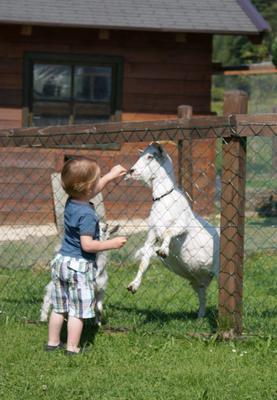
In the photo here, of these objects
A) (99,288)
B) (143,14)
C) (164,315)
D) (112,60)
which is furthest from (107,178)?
(143,14)

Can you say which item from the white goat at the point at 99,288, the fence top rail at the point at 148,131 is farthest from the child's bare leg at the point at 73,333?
the fence top rail at the point at 148,131

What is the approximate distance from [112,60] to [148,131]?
7.78m

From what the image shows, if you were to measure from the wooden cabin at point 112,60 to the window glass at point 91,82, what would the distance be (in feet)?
0.05

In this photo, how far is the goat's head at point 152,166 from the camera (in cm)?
664

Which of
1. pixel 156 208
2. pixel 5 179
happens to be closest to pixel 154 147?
pixel 156 208

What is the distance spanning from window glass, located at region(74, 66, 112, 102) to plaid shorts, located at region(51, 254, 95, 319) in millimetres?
8199

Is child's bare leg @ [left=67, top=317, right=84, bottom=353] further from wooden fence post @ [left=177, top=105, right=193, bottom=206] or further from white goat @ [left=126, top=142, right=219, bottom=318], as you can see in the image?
wooden fence post @ [left=177, top=105, right=193, bottom=206]

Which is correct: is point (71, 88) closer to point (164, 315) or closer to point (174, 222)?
point (164, 315)

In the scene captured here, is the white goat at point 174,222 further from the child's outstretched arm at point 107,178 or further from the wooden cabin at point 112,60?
the wooden cabin at point 112,60

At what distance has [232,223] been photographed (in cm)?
583

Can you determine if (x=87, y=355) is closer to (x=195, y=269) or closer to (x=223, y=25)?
(x=195, y=269)

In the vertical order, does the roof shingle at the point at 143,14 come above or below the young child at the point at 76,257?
above

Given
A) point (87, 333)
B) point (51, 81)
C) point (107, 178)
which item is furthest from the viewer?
point (51, 81)

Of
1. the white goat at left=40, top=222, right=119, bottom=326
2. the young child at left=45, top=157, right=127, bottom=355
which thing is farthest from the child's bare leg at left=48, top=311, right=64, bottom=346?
the white goat at left=40, top=222, right=119, bottom=326
